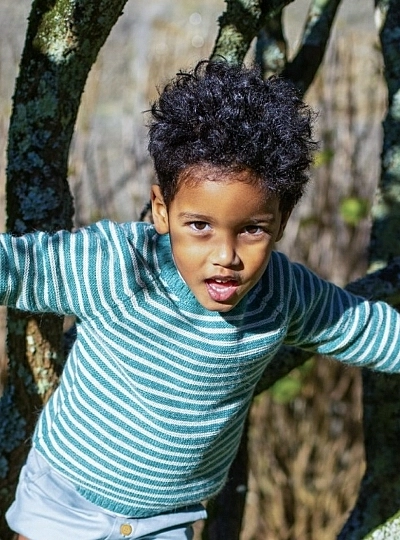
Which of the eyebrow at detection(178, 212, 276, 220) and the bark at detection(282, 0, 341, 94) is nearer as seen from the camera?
the eyebrow at detection(178, 212, 276, 220)

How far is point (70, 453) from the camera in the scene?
1609 millimetres

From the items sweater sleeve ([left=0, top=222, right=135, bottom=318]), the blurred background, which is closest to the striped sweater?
sweater sleeve ([left=0, top=222, right=135, bottom=318])

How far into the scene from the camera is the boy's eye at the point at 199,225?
4.54 ft

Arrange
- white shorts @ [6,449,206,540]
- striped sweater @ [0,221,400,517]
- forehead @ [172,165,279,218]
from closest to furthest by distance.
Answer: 1. forehead @ [172,165,279,218]
2. striped sweater @ [0,221,400,517]
3. white shorts @ [6,449,206,540]

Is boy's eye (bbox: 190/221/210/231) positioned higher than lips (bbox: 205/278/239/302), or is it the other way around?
boy's eye (bbox: 190/221/210/231)

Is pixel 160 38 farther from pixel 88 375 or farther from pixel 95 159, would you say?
pixel 88 375

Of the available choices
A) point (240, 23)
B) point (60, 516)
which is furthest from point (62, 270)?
point (240, 23)

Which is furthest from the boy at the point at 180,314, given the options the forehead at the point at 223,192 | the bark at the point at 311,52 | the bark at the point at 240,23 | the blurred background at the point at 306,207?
the blurred background at the point at 306,207

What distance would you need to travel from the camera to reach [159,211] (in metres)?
1.49

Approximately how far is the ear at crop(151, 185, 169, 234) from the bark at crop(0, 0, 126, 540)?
30cm

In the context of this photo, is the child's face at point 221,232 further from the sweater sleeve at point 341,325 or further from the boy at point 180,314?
the sweater sleeve at point 341,325

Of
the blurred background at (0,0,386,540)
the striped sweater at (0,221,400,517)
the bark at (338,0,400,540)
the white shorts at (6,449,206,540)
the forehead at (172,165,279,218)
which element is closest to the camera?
the forehead at (172,165,279,218)

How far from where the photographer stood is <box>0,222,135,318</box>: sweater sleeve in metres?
1.39

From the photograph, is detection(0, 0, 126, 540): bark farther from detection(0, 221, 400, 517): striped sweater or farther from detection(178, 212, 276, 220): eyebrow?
detection(178, 212, 276, 220): eyebrow
